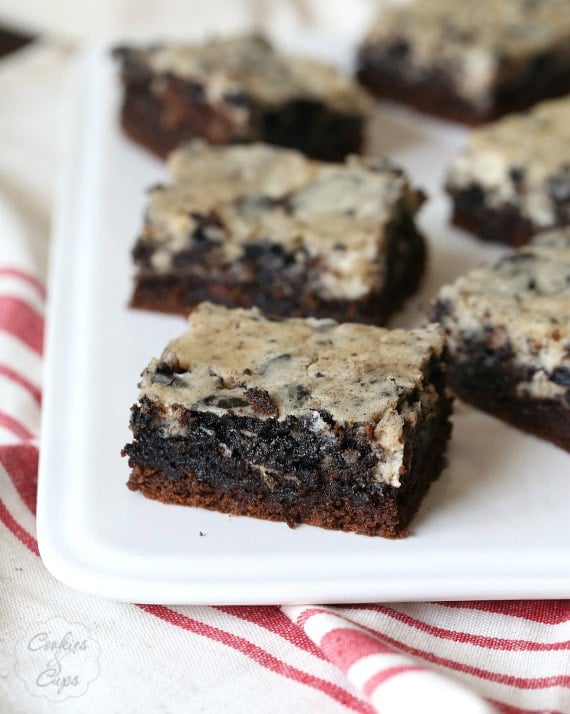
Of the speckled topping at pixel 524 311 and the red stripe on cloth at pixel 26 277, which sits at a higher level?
the speckled topping at pixel 524 311

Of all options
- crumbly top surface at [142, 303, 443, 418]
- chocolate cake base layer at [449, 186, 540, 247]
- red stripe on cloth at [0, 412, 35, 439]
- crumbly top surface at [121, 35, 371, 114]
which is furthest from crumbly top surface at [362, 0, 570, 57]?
red stripe on cloth at [0, 412, 35, 439]

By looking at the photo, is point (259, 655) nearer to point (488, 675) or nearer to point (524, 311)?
point (488, 675)

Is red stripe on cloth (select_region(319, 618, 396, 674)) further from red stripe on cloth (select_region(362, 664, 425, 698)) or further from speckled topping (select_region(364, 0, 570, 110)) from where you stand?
speckled topping (select_region(364, 0, 570, 110))

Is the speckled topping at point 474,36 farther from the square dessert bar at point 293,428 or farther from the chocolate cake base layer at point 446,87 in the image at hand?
the square dessert bar at point 293,428

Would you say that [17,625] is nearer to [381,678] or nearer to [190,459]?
[190,459]

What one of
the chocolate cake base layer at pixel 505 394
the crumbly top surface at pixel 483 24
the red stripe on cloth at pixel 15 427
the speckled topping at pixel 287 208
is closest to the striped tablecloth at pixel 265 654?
the red stripe on cloth at pixel 15 427

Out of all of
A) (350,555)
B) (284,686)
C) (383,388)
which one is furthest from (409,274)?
(284,686)
